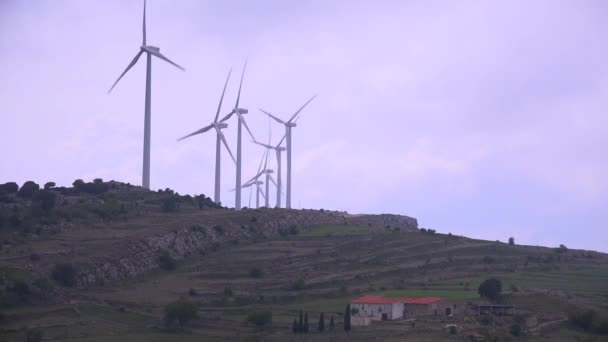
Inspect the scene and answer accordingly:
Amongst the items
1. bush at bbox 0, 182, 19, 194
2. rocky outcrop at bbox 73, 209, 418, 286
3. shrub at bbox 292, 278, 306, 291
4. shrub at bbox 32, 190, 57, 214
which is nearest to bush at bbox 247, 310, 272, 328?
shrub at bbox 292, 278, 306, 291

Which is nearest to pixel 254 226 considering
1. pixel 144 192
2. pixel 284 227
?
pixel 284 227

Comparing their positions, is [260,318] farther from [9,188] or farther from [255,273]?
[9,188]

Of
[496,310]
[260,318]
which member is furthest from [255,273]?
[496,310]

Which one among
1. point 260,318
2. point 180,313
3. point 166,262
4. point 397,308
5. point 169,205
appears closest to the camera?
point 260,318

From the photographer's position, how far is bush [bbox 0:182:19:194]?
524 feet

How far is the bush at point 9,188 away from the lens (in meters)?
160

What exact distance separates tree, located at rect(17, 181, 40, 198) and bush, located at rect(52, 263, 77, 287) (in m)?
43.5

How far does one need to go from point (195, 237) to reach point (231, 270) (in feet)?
40.0

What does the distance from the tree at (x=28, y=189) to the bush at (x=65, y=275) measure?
4351 cm

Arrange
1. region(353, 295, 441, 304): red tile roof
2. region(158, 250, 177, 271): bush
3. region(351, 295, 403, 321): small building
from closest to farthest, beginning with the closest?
1. region(351, 295, 403, 321): small building
2. region(353, 295, 441, 304): red tile roof
3. region(158, 250, 177, 271): bush

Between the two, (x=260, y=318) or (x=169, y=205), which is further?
(x=169, y=205)

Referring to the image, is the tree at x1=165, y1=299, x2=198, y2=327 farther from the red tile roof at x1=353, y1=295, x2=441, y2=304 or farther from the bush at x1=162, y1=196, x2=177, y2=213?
the bush at x1=162, y1=196, x2=177, y2=213

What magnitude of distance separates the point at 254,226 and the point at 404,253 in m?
23.4

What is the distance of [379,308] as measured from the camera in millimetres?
102500
